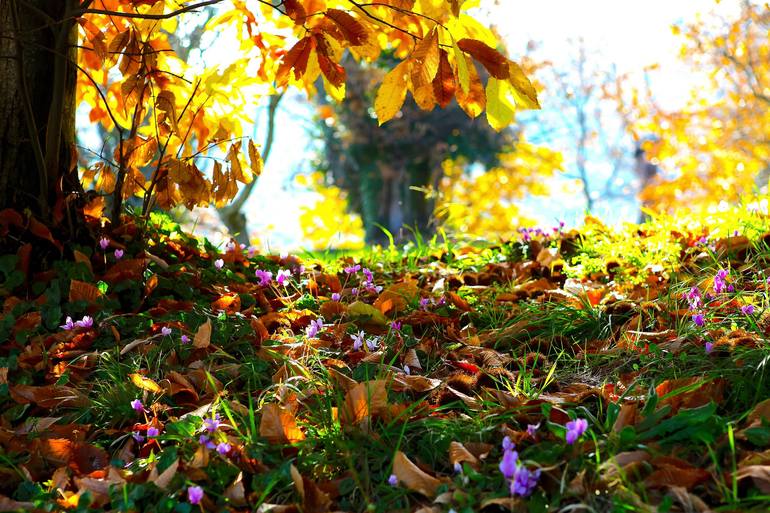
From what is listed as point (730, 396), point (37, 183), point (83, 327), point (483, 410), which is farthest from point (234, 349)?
point (730, 396)

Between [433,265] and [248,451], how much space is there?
1.88 m

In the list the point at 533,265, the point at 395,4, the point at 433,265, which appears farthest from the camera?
the point at 433,265

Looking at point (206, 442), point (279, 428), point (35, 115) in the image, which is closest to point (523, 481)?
point (279, 428)

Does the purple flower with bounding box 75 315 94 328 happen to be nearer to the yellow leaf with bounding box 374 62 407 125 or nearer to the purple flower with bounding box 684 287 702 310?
the yellow leaf with bounding box 374 62 407 125

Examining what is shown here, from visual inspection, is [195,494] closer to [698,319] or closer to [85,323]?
[85,323]

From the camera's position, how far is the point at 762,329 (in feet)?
6.52

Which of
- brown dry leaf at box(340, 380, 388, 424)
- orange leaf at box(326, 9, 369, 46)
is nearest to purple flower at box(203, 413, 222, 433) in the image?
brown dry leaf at box(340, 380, 388, 424)

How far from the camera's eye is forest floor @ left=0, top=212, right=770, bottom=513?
1387 mm

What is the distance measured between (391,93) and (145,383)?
99 cm

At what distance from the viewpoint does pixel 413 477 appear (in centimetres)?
142

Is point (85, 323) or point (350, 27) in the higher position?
point (350, 27)

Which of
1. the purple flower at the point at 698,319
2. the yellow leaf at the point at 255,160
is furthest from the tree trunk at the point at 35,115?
the purple flower at the point at 698,319

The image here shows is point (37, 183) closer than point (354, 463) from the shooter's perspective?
No

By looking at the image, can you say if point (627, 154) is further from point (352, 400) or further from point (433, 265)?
point (352, 400)
